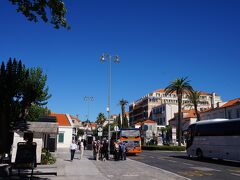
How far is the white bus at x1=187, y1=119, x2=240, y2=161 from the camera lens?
23794mm

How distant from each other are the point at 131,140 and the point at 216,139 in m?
10.7

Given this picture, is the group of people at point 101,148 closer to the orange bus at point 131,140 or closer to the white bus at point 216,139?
the orange bus at point 131,140

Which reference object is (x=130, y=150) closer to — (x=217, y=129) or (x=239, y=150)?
(x=217, y=129)

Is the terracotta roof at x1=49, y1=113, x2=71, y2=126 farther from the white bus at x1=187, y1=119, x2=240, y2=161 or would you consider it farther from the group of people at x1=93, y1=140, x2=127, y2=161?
the white bus at x1=187, y1=119, x2=240, y2=161

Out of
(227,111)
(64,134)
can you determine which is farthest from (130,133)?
(227,111)

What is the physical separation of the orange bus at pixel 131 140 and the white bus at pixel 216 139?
6.17 m

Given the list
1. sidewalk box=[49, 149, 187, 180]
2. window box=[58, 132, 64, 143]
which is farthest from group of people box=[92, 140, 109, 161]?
window box=[58, 132, 64, 143]

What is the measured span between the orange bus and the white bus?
20.3 ft

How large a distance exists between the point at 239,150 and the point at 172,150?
2507 centimetres

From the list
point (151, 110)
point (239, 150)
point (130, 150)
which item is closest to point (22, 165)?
point (239, 150)

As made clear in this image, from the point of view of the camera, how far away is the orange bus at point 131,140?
33.6 meters

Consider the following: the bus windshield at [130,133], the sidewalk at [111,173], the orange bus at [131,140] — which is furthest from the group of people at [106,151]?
the bus windshield at [130,133]

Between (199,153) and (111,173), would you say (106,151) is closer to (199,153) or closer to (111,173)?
(199,153)

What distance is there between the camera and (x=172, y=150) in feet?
157
